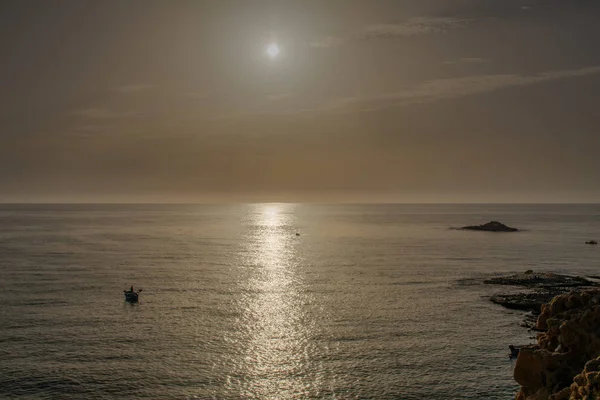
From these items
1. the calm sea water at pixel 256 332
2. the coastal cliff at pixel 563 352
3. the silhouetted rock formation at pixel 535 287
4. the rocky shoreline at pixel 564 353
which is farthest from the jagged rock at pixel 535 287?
the coastal cliff at pixel 563 352

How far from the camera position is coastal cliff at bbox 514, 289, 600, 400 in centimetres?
2214

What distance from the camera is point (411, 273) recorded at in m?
83.6

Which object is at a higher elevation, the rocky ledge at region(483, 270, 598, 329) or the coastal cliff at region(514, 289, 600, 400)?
the coastal cliff at region(514, 289, 600, 400)

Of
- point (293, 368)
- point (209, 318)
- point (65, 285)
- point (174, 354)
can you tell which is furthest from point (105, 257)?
point (293, 368)

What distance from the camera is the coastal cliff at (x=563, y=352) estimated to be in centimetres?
2214

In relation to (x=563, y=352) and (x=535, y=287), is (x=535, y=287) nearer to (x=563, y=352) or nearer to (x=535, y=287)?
(x=535, y=287)

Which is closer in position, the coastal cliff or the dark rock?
the coastal cliff

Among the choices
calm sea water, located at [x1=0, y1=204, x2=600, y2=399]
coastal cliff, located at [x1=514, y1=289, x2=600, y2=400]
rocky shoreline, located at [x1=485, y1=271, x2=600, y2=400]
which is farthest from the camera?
calm sea water, located at [x1=0, y1=204, x2=600, y2=399]

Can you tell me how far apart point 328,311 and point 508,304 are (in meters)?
23.3

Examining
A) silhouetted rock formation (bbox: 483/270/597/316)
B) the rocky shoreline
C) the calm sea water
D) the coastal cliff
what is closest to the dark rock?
silhouetted rock formation (bbox: 483/270/597/316)

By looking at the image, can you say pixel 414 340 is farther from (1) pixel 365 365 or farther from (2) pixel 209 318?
(2) pixel 209 318

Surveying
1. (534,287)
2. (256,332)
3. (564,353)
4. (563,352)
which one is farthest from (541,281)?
(564,353)

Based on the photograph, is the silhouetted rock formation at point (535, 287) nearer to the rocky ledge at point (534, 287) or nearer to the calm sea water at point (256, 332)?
the rocky ledge at point (534, 287)

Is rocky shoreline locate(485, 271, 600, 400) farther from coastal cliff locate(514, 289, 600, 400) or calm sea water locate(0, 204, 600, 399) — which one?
calm sea water locate(0, 204, 600, 399)
